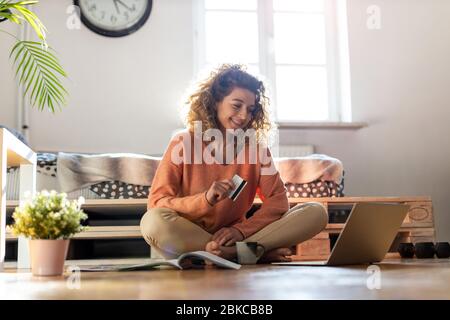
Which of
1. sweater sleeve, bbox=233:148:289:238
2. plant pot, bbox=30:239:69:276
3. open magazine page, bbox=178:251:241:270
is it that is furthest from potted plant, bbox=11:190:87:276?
sweater sleeve, bbox=233:148:289:238

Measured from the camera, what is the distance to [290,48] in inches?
146

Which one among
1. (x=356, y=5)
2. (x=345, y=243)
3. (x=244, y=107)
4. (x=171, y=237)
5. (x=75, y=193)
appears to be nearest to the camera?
(x=345, y=243)

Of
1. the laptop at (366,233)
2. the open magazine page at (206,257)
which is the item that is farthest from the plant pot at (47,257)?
the laptop at (366,233)

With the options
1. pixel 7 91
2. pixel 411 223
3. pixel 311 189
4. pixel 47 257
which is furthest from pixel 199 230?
pixel 7 91

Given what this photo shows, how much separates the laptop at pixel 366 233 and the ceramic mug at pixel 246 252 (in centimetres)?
19

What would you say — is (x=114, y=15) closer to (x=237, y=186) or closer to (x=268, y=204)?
(x=268, y=204)

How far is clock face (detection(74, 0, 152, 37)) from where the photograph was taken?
3455 millimetres

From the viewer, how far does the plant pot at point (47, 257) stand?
123 centimetres

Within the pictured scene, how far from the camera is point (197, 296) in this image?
80 cm

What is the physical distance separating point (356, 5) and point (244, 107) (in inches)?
77.3

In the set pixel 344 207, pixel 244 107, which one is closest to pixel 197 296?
pixel 244 107

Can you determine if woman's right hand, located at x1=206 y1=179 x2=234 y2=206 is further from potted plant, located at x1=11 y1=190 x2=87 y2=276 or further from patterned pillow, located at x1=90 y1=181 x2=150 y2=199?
patterned pillow, located at x1=90 y1=181 x2=150 y2=199

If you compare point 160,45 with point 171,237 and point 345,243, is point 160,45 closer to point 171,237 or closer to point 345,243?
point 171,237

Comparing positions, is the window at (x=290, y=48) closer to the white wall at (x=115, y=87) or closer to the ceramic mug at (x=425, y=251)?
the white wall at (x=115, y=87)
